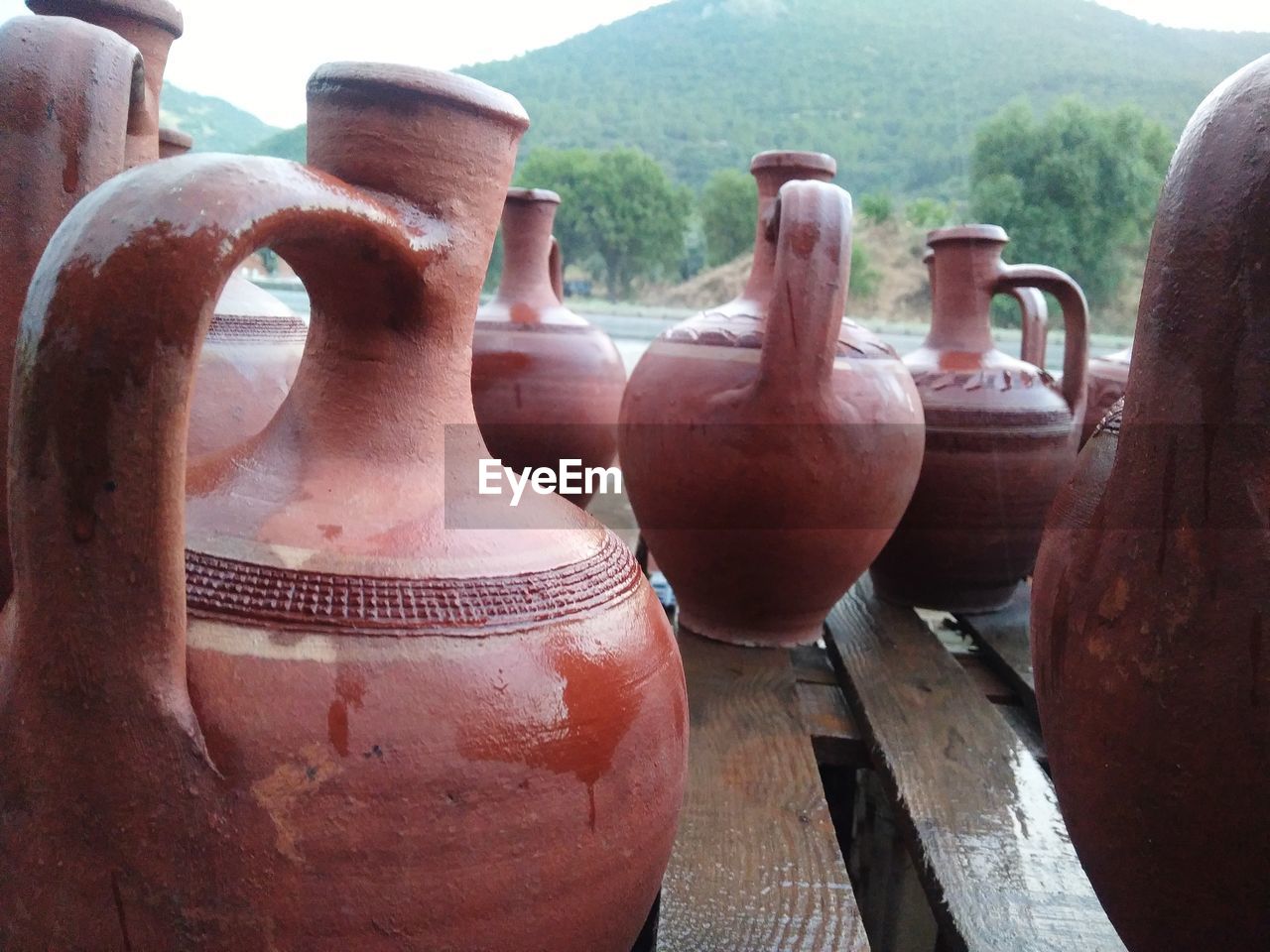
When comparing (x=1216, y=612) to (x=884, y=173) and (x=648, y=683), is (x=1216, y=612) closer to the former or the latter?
(x=648, y=683)

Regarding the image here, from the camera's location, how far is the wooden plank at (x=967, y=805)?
1146 mm

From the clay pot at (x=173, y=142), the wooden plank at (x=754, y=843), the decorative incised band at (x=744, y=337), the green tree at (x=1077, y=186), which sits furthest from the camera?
the green tree at (x=1077, y=186)

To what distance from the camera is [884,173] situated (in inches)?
1082

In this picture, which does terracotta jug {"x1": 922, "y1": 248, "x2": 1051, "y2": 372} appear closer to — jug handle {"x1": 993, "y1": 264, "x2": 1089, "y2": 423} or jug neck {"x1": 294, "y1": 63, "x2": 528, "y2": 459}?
jug handle {"x1": 993, "y1": 264, "x2": 1089, "y2": 423}

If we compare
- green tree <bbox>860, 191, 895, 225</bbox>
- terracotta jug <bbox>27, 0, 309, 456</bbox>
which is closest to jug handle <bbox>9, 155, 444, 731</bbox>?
terracotta jug <bbox>27, 0, 309, 456</bbox>

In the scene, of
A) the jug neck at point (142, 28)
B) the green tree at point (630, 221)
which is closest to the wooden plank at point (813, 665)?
the jug neck at point (142, 28)

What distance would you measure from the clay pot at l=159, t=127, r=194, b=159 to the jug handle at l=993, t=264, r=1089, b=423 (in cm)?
165

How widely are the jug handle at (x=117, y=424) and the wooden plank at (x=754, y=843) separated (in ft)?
2.18

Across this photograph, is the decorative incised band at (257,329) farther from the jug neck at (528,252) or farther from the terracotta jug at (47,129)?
the jug neck at (528,252)

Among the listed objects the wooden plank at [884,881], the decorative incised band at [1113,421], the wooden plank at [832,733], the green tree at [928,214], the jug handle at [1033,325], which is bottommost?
the wooden plank at [884,881]

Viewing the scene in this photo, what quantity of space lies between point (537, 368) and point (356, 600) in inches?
67.6

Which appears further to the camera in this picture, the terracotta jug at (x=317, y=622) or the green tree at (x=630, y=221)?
the green tree at (x=630, y=221)

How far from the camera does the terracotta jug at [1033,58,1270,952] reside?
0.77 m

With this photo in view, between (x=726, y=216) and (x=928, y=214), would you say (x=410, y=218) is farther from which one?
(x=726, y=216)
